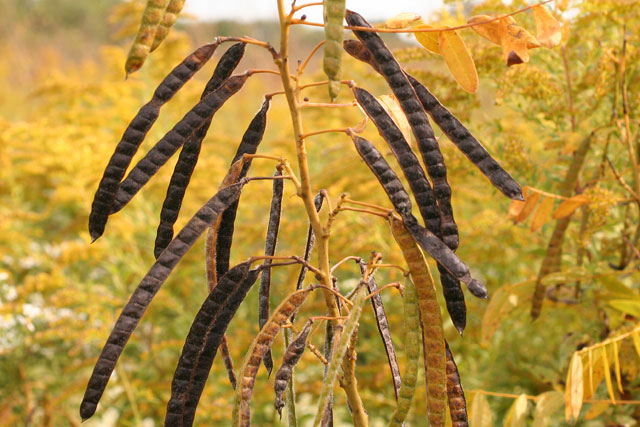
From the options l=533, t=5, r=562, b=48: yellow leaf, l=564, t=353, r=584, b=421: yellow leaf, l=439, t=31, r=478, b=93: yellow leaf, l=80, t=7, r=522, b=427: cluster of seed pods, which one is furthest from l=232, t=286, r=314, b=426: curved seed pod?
l=564, t=353, r=584, b=421: yellow leaf

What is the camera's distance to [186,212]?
3.50 meters

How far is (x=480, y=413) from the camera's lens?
1478 mm

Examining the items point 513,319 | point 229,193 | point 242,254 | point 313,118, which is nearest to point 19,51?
point 313,118

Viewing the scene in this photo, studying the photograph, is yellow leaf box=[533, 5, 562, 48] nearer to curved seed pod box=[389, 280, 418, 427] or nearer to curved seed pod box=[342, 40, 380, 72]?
curved seed pod box=[342, 40, 380, 72]

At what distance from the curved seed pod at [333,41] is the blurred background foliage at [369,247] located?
961 millimetres

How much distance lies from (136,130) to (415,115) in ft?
1.28

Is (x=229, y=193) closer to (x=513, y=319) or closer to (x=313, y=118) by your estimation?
(x=513, y=319)

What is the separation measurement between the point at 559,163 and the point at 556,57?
341 mm

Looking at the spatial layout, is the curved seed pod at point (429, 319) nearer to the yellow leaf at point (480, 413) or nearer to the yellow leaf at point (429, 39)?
the yellow leaf at point (429, 39)

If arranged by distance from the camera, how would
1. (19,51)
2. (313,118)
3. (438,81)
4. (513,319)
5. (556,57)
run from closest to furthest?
(438,81) → (556,57) → (513,319) → (313,118) → (19,51)

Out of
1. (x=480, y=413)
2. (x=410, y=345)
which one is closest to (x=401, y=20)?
(x=410, y=345)

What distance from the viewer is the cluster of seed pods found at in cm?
90

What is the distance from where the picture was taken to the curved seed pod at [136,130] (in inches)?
37.2

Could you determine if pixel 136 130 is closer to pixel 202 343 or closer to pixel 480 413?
pixel 202 343
